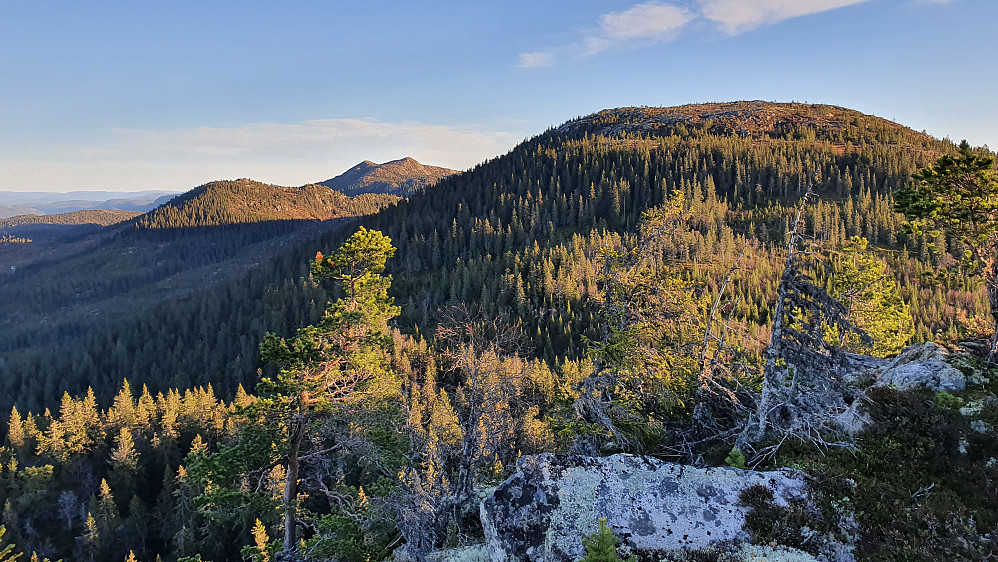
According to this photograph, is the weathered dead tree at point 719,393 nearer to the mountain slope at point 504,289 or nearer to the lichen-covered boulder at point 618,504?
the lichen-covered boulder at point 618,504

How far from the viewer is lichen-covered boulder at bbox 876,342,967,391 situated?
39.6ft

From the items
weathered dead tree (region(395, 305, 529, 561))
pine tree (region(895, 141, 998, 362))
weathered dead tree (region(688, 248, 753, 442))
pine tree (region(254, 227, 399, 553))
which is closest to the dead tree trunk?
pine tree (region(254, 227, 399, 553))

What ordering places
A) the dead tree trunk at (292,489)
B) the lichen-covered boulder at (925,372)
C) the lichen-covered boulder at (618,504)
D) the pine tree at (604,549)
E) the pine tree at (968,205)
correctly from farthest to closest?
the dead tree trunk at (292,489) < the pine tree at (968,205) < the lichen-covered boulder at (925,372) < the lichen-covered boulder at (618,504) < the pine tree at (604,549)

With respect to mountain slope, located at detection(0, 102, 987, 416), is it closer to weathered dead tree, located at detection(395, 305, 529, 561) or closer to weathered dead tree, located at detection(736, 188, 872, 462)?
weathered dead tree, located at detection(395, 305, 529, 561)

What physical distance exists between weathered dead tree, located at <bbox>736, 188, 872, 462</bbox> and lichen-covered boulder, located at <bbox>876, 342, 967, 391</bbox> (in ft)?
8.60

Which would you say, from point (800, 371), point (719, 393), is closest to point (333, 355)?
point (719, 393)

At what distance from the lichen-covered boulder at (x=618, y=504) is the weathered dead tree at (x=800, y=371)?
→ 9.51 feet

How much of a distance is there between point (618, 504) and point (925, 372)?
11.6 metres

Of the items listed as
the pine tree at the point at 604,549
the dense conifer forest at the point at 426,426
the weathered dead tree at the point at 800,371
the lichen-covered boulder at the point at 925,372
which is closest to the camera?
the pine tree at the point at 604,549

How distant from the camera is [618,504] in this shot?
24.6 feet

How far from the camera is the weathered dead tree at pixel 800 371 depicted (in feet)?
34.1

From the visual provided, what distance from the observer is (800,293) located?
1079 cm

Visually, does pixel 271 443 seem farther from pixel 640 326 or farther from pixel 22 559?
pixel 22 559

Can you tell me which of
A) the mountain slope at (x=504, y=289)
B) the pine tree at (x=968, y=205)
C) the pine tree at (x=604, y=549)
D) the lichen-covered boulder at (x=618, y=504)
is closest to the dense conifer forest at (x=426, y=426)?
the pine tree at (x=968, y=205)
